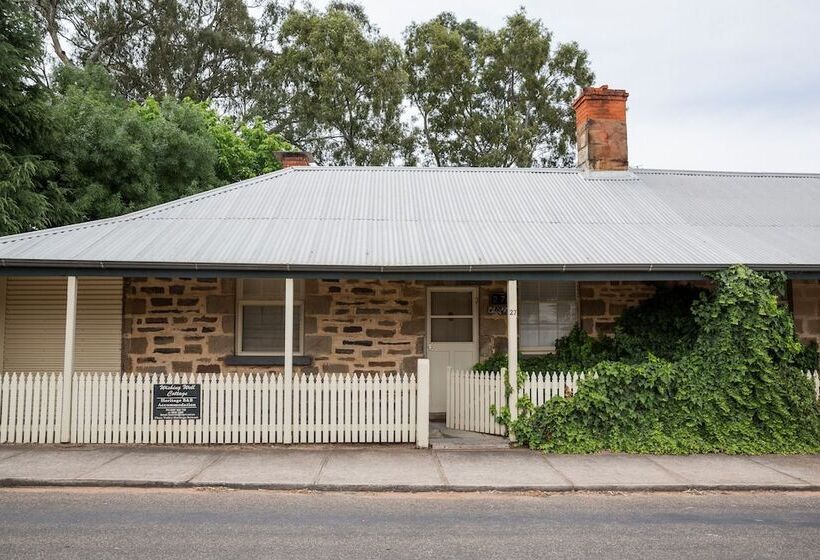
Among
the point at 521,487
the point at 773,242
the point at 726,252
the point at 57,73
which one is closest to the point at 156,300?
the point at 521,487

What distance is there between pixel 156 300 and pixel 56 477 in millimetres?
3699

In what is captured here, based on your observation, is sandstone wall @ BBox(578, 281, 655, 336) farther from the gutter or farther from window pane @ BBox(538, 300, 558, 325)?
the gutter

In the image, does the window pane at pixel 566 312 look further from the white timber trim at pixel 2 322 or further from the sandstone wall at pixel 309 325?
the white timber trim at pixel 2 322

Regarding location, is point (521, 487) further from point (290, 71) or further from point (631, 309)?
point (290, 71)

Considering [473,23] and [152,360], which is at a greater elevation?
[473,23]

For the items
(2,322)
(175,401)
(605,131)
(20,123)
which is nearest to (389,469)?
(175,401)

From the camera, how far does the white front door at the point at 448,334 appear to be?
1038 cm

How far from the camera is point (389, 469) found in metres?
7.25

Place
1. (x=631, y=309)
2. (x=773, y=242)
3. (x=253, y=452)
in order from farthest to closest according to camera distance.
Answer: (x=631, y=309)
(x=773, y=242)
(x=253, y=452)

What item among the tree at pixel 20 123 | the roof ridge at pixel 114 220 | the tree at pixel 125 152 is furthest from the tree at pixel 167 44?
the roof ridge at pixel 114 220

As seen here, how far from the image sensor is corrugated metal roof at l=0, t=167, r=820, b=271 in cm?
840

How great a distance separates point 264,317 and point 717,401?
6572 mm

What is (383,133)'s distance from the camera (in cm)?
2664

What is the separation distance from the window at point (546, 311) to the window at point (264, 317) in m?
3.59
